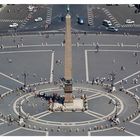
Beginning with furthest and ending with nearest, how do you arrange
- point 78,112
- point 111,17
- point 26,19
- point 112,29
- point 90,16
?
1. point 90,16
2. point 111,17
3. point 26,19
4. point 112,29
5. point 78,112

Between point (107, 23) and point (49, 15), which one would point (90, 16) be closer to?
point (49, 15)

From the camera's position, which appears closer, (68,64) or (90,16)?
(68,64)

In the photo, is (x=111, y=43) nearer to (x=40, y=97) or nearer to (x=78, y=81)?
(x=78, y=81)

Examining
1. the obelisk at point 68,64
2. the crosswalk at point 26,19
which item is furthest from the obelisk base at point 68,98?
the crosswalk at point 26,19

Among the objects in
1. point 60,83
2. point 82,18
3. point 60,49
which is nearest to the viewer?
point 60,83

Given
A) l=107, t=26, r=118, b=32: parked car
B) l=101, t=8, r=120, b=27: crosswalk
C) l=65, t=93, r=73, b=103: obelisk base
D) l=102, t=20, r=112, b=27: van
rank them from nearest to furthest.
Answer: l=65, t=93, r=73, b=103: obelisk base, l=107, t=26, r=118, b=32: parked car, l=102, t=20, r=112, b=27: van, l=101, t=8, r=120, b=27: crosswalk

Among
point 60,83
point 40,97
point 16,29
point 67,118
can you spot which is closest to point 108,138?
point 67,118

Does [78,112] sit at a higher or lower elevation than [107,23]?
lower

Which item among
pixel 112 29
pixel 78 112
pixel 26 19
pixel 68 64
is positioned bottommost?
pixel 78 112

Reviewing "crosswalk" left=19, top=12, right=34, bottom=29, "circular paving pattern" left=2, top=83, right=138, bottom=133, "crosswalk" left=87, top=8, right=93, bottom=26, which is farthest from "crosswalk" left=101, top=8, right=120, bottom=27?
"circular paving pattern" left=2, top=83, right=138, bottom=133

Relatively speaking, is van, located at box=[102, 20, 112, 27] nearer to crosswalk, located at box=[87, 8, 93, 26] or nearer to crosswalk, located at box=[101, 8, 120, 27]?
crosswalk, located at box=[101, 8, 120, 27]

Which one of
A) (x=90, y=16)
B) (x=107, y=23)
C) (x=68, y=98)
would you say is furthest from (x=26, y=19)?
(x=68, y=98)
